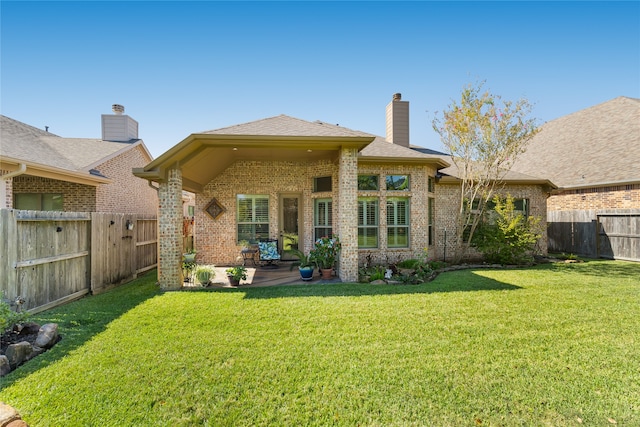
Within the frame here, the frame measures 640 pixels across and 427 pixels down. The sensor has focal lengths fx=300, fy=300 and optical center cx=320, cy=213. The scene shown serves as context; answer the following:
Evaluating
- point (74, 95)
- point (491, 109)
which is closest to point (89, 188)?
point (74, 95)

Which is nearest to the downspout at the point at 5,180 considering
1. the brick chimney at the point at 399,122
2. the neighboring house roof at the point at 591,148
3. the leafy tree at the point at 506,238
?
the brick chimney at the point at 399,122

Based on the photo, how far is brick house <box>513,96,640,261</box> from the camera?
11.2 meters

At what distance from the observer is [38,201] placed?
9383 mm

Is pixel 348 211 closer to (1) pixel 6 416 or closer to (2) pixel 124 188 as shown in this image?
(1) pixel 6 416

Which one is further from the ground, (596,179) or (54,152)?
(54,152)

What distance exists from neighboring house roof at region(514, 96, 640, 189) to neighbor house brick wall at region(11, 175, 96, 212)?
1642cm

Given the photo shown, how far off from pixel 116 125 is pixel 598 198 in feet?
66.1

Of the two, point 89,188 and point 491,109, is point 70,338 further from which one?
point 491,109

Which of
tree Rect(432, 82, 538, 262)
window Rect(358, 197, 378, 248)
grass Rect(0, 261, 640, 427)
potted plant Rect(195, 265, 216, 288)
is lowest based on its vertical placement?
grass Rect(0, 261, 640, 427)

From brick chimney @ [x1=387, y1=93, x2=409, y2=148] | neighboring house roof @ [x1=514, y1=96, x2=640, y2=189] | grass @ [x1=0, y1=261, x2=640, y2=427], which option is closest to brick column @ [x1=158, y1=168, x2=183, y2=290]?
grass @ [x1=0, y1=261, x2=640, y2=427]

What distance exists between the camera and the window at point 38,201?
364 inches

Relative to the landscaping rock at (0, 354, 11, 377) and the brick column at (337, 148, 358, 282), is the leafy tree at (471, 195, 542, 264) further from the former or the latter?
the landscaping rock at (0, 354, 11, 377)

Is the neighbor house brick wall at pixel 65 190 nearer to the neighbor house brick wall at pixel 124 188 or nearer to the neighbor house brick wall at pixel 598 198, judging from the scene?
the neighbor house brick wall at pixel 124 188

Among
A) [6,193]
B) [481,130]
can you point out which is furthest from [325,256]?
[6,193]
